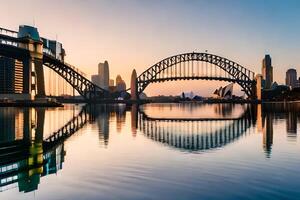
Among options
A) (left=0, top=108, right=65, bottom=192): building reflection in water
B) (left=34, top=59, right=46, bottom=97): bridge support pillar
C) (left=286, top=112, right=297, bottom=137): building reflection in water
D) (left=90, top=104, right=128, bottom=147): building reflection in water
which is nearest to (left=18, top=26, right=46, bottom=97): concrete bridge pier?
(left=34, top=59, right=46, bottom=97): bridge support pillar

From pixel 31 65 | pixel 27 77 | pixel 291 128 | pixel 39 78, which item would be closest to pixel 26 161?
pixel 291 128

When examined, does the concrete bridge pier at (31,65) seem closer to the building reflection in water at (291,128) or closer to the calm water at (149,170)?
the building reflection in water at (291,128)

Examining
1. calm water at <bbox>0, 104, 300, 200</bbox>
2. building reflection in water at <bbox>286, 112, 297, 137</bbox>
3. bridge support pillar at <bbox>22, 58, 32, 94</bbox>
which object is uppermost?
bridge support pillar at <bbox>22, 58, 32, 94</bbox>

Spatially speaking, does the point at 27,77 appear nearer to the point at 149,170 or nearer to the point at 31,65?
the point at 31,65

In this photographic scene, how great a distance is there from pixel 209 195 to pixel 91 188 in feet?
15.5

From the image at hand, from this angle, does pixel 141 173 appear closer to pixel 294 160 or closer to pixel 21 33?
pixel 294 160

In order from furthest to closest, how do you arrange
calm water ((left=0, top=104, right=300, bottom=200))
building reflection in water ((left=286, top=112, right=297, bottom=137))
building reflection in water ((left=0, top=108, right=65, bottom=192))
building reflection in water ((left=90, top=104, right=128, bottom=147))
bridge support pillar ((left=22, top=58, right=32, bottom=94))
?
bridge support pillar ((left=22, top=58, right=32, bottom=94))
building reflection in water ((left=286, top=112, right=297, bottom=137))
building reflection in water ((left=90, top=104, right=128, bottom=147))
building reflection in water ((left=0, top=108, right=65, bottom=192))
calm water ((left=0, top=104, right=300, bottom=200))

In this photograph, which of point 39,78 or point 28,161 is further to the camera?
point 39,78

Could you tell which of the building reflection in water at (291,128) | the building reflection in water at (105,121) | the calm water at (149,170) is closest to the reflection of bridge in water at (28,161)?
the calm water at (149,170)

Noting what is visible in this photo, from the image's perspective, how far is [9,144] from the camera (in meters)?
30.6

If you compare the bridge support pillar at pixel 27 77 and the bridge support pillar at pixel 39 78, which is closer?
the bridge support pillar at pixel 27 77

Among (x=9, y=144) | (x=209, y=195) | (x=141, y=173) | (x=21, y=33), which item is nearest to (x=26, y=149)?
(x=9, y=144)

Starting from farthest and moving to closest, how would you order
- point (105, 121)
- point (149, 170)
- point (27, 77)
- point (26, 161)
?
point (27, 77) < point (105, 121) < point (26, 161) < point (149, 170)

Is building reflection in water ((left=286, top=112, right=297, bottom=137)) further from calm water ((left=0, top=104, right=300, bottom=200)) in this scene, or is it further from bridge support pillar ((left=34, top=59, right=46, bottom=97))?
bridge support pillar ((left=34, top=59, right=46, bottom=97))
